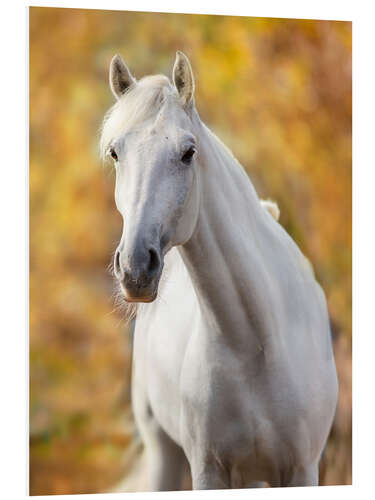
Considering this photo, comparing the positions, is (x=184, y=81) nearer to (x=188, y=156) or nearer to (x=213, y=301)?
(x=188, y=156)

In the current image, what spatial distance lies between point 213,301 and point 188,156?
15.8 inches

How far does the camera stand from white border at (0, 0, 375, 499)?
2.46 meters

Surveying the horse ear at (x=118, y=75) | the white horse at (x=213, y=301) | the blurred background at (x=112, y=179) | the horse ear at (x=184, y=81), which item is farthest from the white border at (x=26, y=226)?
the horse ear at (x=184, y=81)

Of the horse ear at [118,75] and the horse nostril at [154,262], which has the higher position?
the horse ear at [118,75]

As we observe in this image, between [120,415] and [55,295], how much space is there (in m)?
0.44

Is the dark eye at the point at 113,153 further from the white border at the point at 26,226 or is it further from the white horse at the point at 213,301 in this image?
the white border at the point at 26,226

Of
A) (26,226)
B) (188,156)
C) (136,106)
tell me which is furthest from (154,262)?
(26,226)

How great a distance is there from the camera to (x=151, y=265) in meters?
1.92

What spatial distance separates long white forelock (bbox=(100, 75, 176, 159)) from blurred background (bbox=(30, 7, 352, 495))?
0.50 meters

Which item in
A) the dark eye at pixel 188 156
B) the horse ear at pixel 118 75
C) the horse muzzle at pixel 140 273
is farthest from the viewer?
the horse ear at pixel 118 75

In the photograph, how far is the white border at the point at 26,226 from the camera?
246 cm

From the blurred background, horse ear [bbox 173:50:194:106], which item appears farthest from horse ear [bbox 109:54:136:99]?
the blurred background
